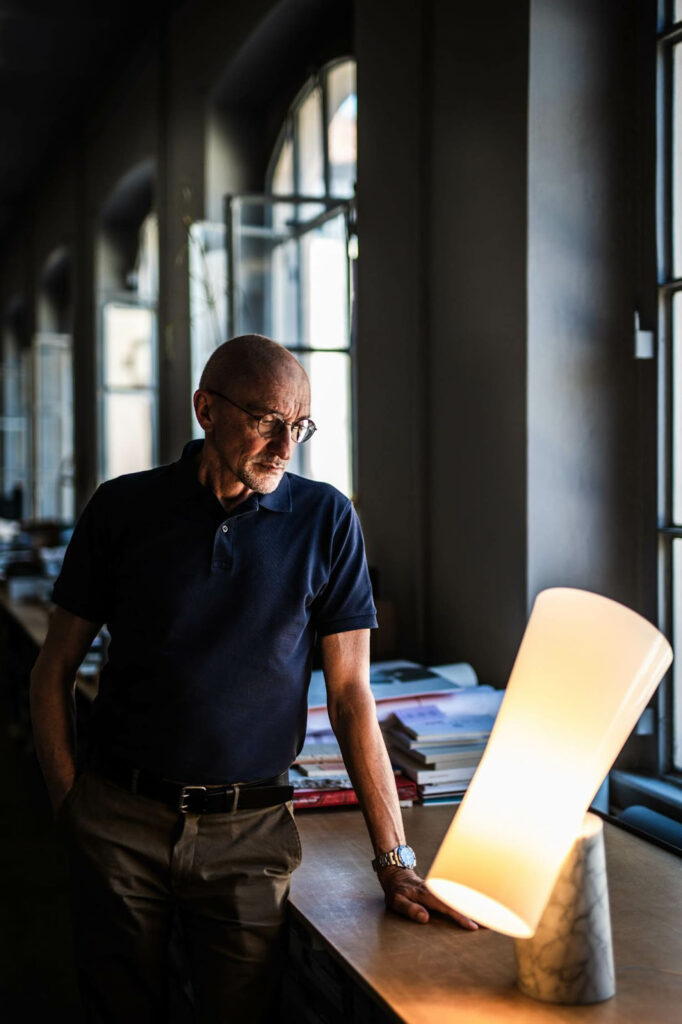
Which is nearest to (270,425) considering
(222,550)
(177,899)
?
(222,550)

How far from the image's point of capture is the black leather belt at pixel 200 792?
1.81 m

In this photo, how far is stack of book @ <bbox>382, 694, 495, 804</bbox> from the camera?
7.90 feet

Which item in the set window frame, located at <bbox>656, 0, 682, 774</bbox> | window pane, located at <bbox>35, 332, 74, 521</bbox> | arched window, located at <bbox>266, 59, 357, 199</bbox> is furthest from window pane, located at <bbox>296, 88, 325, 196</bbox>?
window pane, located at <bbox>35, 332, 74, 521</bbox>

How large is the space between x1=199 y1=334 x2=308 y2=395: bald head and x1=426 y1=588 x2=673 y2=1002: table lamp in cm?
62

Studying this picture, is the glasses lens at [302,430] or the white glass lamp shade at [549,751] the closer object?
the white glass lamp shade at [549,751]

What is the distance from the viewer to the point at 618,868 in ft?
6.56

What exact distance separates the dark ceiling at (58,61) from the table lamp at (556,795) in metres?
5.58

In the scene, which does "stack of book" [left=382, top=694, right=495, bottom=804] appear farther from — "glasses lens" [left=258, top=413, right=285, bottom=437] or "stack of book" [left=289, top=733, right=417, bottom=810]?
"glasses lens" [left=258, top=413, right=285, bottom=437]

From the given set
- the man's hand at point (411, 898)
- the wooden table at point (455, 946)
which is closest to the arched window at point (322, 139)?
the wooden table at point (455, 946)

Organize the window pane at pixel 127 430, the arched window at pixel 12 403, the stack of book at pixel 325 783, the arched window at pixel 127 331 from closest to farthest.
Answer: the stack of book at pixel 325 783, the arched window at pixel 127 331, the window pane at pixel 127 430, the arched window at pixel 12 403

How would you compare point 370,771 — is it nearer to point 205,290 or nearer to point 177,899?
point 177,899

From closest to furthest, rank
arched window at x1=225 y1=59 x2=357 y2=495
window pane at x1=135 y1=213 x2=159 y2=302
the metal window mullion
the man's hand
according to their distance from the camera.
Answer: the man's hand
arched window at x1=225 y1=59 x2=357 y2=495
the metal window mullion
window pane at x1=135 y1=213 x2=159 y2=302

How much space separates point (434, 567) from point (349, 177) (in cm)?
224

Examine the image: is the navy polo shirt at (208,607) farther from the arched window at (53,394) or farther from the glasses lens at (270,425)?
the arched window at (53,394)
